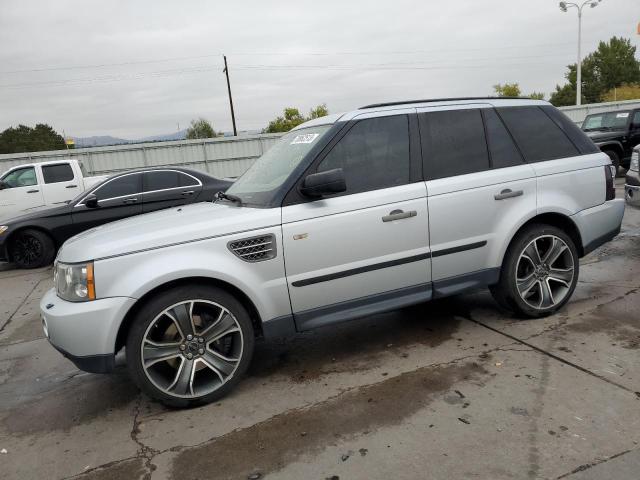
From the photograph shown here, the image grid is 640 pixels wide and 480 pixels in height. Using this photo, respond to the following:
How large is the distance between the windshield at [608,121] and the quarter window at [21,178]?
1446 cm

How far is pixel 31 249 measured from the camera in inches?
346

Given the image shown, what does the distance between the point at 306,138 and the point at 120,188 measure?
6.22 meters

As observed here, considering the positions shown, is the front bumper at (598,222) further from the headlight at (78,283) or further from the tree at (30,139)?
the tree at (30,139)

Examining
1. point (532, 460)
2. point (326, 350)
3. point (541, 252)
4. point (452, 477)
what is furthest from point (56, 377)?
point (541, 252)

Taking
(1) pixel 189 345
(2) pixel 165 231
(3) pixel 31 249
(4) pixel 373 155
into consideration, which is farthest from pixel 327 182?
(3) pixel 31 249

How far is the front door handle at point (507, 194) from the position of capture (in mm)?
3941

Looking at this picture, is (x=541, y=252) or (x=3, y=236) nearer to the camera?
(x=541, y=252)

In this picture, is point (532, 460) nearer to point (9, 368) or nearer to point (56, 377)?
point (56, 377)

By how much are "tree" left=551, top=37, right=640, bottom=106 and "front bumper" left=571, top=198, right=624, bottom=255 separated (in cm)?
7515

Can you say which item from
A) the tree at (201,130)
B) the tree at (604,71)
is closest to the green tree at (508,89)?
the tree at (604,71)

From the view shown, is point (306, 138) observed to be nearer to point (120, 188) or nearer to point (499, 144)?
point (499, 144)

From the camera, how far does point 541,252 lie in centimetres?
422

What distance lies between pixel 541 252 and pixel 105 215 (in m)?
7.26

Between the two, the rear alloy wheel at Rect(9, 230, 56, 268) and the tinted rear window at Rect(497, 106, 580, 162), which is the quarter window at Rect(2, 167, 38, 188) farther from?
the tinted rear window at Rect(497, 106, 580, 162)
